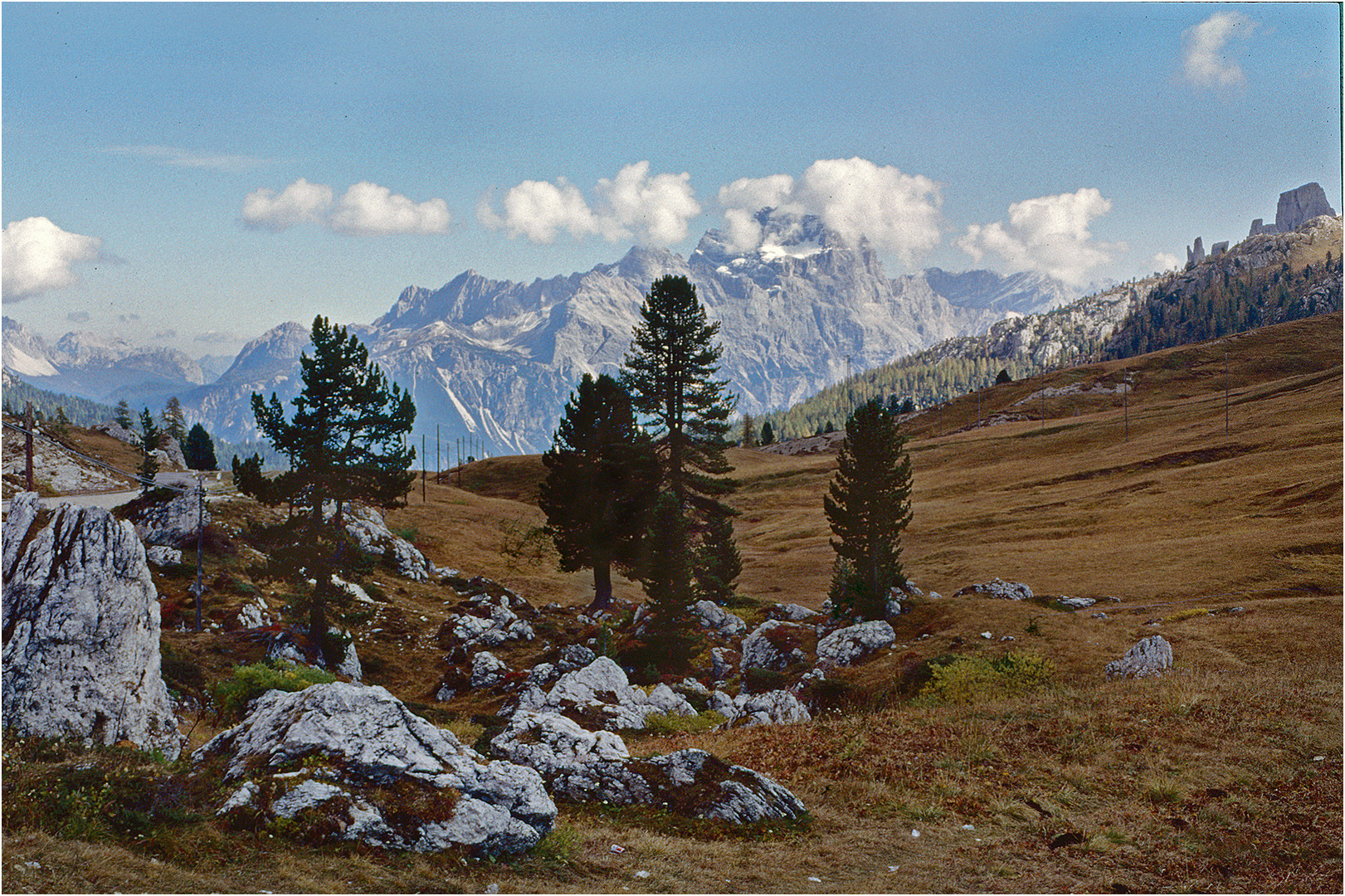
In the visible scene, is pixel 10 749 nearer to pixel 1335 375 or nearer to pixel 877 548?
pixel 877 548

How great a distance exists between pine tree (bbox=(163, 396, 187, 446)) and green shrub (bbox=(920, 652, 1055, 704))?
189 metres

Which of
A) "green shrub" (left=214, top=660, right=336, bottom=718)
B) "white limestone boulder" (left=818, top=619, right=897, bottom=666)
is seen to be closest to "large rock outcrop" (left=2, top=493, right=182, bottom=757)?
"green shrub" (left=214, top=660, right=336, bottom=718)

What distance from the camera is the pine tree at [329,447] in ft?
113

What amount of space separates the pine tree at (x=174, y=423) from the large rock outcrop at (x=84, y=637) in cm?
18189

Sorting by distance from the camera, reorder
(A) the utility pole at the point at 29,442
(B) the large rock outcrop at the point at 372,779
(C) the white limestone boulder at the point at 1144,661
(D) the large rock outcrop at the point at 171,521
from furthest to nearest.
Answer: (D) the large rock outcrop at the point at 171,521 → (A) the utility pole at the point at 29,442 → (C) the white limestone boulder at the point at 1144,661 → (B) the large rock outcrop at the point at 372,779

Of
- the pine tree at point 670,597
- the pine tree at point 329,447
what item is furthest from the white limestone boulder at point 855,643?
the pine tree at point 329,447

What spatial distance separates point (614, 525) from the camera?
4897cm

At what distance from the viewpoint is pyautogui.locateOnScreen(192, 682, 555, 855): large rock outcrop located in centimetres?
1238

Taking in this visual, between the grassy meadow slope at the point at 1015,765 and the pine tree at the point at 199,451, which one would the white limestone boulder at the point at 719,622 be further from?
the pine tree at the point at 199,451

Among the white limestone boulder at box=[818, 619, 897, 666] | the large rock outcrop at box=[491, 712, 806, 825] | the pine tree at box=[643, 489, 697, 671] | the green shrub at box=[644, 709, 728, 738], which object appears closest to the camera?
the large rock outcrop at box=[491, 712, 806, 825]

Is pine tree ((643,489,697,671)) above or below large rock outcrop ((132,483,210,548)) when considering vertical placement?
below

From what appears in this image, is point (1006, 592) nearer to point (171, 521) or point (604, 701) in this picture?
point (604, 701)

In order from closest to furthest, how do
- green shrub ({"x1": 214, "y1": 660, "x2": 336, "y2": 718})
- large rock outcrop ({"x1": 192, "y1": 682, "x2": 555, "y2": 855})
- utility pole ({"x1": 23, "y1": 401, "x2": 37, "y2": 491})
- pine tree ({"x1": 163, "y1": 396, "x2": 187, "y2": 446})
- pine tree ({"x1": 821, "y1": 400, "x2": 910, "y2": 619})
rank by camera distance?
1. large rock outcrop ({"x1": 192, "y1": 682, "x2": 555, "y2": 855})
2. green shrub ({"x1": 214, "y1": 660, "x2": 336, "y2": 718})
3. utility pole ({"x1": 23, "y1": 401, "x2": 37, "y2": 491})
4. pine tree ({"x1": 821, "y1": 400, "x2": 910, "y2": 619})
5. pine tree ({"x1": 163, "y1": 396, "x2": 187, "y2": 446})

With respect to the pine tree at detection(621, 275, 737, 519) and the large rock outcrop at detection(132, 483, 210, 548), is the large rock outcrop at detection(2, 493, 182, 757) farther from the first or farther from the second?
the pine tree at detection(621, 275, 737, 519)
